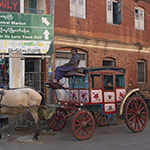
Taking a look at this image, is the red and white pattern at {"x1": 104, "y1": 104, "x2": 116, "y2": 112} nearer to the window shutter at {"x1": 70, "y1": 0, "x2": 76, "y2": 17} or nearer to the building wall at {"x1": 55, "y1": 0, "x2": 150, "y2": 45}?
the building wall at {"x1": 55, "y1": 0, "x2": 150, "y2": 45}

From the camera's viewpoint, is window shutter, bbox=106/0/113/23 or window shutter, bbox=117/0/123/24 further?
window shutter, bbox=106/0/113/23

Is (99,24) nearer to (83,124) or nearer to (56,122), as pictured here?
(56,122)

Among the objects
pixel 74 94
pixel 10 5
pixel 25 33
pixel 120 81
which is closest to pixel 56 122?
pixel 74 94

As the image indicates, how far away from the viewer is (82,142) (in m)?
5.31

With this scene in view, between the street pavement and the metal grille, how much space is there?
3.54 metres

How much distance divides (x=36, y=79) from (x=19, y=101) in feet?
14.7

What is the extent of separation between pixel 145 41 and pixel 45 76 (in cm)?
828

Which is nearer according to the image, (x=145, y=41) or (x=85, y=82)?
(x=85, y=82)

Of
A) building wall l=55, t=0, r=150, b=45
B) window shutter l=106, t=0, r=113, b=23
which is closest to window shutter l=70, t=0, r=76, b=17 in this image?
building wall l=55, t=0, r=150, b=45

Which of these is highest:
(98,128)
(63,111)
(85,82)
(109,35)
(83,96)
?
(109,35)

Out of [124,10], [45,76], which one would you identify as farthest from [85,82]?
[124,10]

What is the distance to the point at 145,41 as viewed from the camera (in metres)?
14.0

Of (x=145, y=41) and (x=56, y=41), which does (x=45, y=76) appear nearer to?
(x=56, y=41)

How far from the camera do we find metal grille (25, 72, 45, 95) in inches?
372
